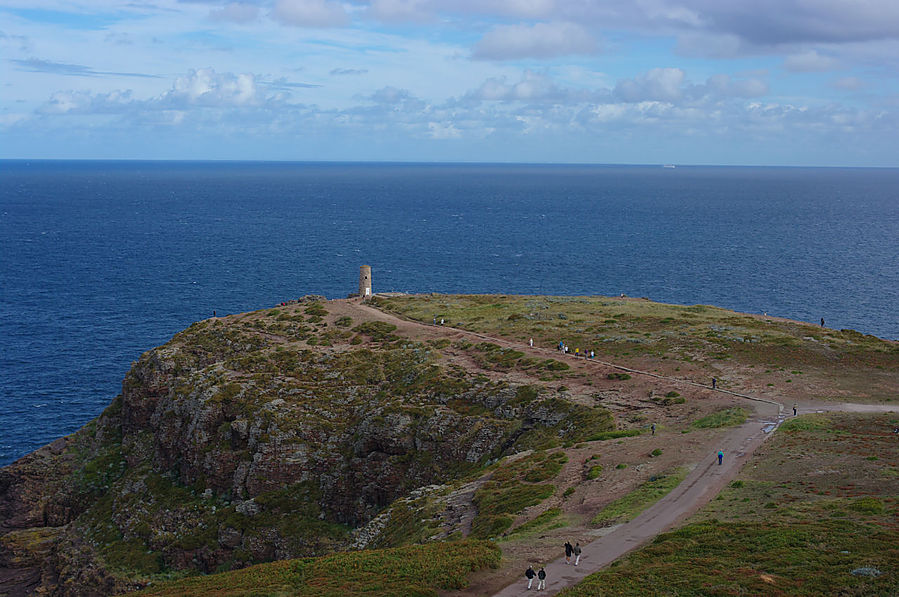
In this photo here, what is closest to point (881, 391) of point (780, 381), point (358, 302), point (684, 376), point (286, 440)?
point (780, 381)

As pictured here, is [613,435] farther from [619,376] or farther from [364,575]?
[364,575]

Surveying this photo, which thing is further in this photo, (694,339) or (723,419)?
(694,339)

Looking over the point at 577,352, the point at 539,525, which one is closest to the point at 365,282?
the point at 577,352

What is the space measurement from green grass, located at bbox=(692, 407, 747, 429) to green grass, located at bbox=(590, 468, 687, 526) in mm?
8653

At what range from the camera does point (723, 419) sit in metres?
50.9

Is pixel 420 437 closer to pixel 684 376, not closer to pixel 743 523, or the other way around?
pixel 684 376

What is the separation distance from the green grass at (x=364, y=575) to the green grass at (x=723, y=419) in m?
21.9

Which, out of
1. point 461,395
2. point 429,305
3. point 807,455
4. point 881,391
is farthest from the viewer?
point 429,305

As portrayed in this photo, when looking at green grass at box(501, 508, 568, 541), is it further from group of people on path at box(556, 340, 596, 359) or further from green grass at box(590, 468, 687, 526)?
group of people on path at box(556, 340, 596, 359)

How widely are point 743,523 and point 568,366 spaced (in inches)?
1245

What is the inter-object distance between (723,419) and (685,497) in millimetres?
13917

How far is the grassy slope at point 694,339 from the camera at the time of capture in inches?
2373

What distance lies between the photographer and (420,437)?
58406 millimetres

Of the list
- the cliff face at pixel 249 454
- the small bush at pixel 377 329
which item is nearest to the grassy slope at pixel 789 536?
the cliff face at pixel 249 454
